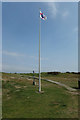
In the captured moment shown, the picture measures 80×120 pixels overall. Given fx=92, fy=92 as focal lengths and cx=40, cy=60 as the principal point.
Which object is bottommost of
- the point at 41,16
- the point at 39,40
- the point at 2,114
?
the point at 2,114

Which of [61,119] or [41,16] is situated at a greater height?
[41,16]

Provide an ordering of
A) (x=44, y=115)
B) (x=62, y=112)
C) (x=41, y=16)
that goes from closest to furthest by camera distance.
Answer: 1. (x=44, y=115)
2. (x=62, y=112)
3. (x=41, y=16)

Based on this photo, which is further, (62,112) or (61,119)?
(62,112)

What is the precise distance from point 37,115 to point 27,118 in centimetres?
61

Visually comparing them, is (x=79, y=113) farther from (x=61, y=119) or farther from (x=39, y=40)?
(x=39, y=40)

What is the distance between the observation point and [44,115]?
524 centimetres

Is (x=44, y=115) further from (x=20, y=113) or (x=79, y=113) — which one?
(x=79, y=113)

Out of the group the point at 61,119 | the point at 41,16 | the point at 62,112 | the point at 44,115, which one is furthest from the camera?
the point at 41,16

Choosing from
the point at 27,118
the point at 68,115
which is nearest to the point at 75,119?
the point at 68,115

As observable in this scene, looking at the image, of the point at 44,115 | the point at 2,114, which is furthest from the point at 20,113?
the point at 44,115

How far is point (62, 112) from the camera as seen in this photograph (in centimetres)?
560

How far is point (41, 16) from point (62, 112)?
31.9ft

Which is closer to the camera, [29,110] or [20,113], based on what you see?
[20,113]

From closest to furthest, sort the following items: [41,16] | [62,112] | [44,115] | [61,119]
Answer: [61,119]
[44,115]
[62,112]
[41,16]
